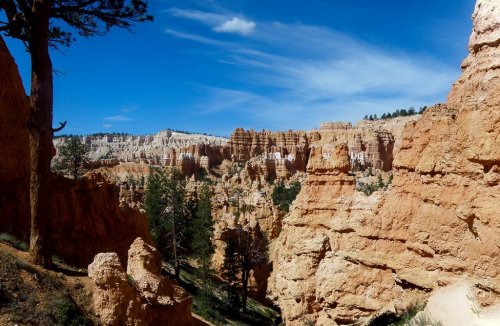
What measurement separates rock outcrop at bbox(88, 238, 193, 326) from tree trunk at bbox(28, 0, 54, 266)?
1.55 meters

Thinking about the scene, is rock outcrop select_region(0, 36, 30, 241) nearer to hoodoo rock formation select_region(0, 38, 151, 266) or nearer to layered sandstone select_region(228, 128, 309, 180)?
hoodoo rock formation select_region(0, 38, 151, 266)

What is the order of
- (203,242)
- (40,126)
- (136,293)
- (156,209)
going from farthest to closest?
(156,209) < (203,242) < (136,293) < (40,126)

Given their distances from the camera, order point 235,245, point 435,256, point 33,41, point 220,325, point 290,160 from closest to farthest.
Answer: point 33,41, point 435,256, point 220,325, point 235,245, point 290,160

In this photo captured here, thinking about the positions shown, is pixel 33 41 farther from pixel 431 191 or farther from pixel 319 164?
pixel 319 164

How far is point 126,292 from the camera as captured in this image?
11516 millimetres

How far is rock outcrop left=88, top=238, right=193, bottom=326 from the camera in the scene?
11133 mm

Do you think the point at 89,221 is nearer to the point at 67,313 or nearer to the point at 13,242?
the point at 13,242

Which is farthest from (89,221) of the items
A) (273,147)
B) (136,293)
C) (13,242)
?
(273,147)

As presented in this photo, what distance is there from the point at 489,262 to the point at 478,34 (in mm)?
7289

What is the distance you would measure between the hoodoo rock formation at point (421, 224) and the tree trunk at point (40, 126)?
1104 cm

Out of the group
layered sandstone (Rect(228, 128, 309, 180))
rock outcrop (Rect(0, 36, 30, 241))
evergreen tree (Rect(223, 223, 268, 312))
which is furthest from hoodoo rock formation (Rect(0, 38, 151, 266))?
layered sandstone (Rect(228, 128, 309, 180))

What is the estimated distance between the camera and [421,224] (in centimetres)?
1440

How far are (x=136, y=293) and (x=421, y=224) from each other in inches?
363

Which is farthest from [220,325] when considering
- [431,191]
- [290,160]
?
[290,160]
